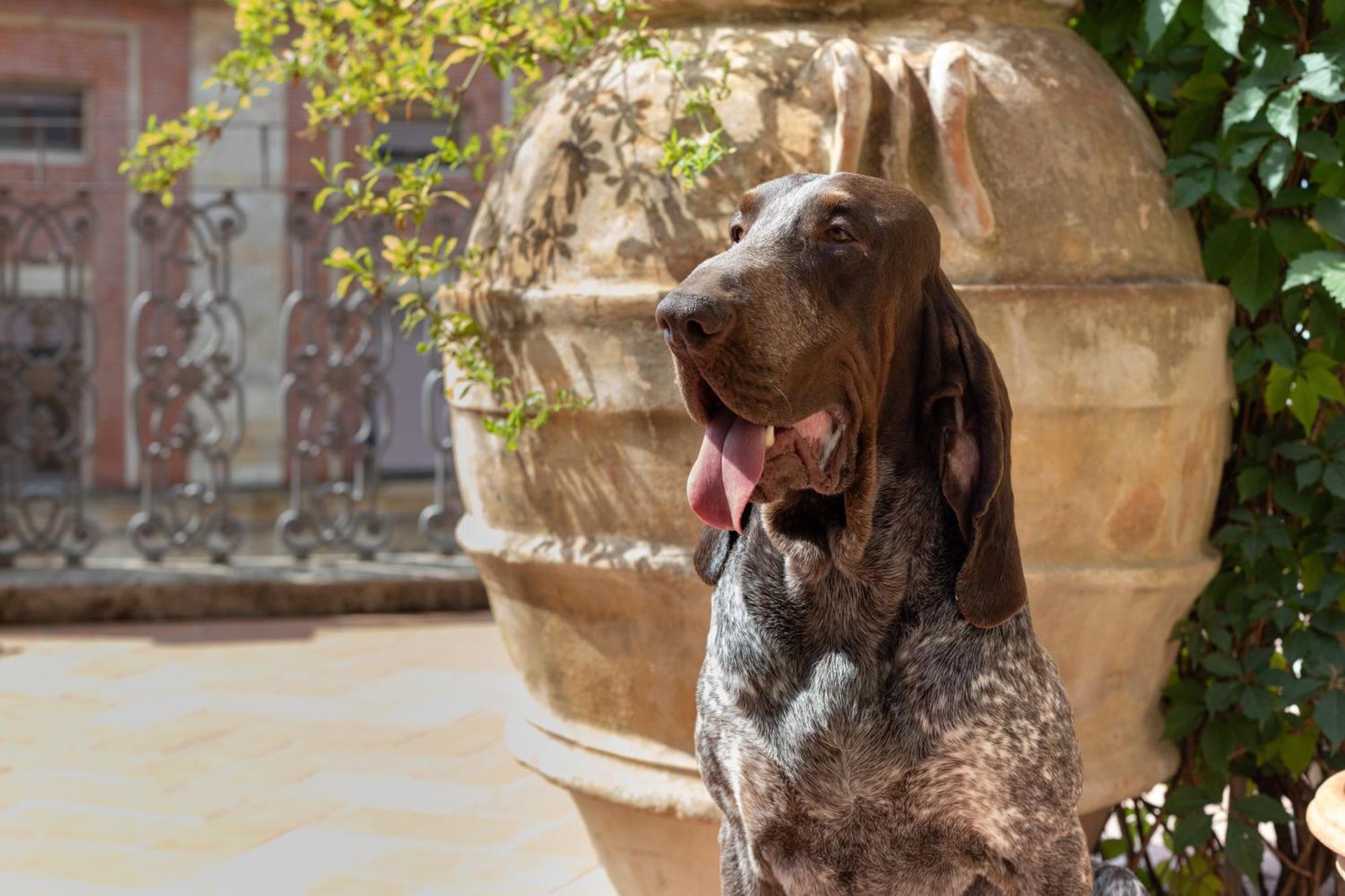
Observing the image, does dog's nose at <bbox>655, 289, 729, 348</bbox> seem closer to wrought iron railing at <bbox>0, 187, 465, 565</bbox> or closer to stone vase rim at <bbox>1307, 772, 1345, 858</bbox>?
stone vase rim at <bbox>1307, 772, 1345, 858</bbox>

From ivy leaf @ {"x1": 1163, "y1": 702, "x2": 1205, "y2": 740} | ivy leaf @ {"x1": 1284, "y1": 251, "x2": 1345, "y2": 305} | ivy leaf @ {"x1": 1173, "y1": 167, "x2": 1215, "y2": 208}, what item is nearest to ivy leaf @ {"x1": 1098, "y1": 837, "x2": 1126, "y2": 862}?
ivy leaf @ {"x1": 1163, "y1": 702, "x2": 1205, "y2": 740}

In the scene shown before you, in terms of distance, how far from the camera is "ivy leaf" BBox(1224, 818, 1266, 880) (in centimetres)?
284

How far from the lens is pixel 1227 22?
2578mm

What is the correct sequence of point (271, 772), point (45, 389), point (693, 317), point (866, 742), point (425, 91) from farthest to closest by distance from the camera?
point (45, 389)
point (271, 772)
point (425, 91)
point (866, 742)
point (693, 317)

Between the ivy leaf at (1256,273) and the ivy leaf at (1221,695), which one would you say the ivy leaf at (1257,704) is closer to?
the ivy leaf at (1221,695)

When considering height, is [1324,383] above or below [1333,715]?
above

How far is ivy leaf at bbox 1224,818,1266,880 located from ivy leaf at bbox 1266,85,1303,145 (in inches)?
48.6

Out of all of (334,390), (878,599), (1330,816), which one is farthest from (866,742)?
(334,390)

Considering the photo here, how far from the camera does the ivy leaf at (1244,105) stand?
103 inches

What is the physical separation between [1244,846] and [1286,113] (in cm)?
131

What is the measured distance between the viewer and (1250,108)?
2.63 meters

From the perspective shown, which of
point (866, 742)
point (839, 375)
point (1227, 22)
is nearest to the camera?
point (839, 375)

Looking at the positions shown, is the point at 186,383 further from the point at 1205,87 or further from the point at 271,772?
the point at 1205,87

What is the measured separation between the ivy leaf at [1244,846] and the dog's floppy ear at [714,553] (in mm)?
1398
